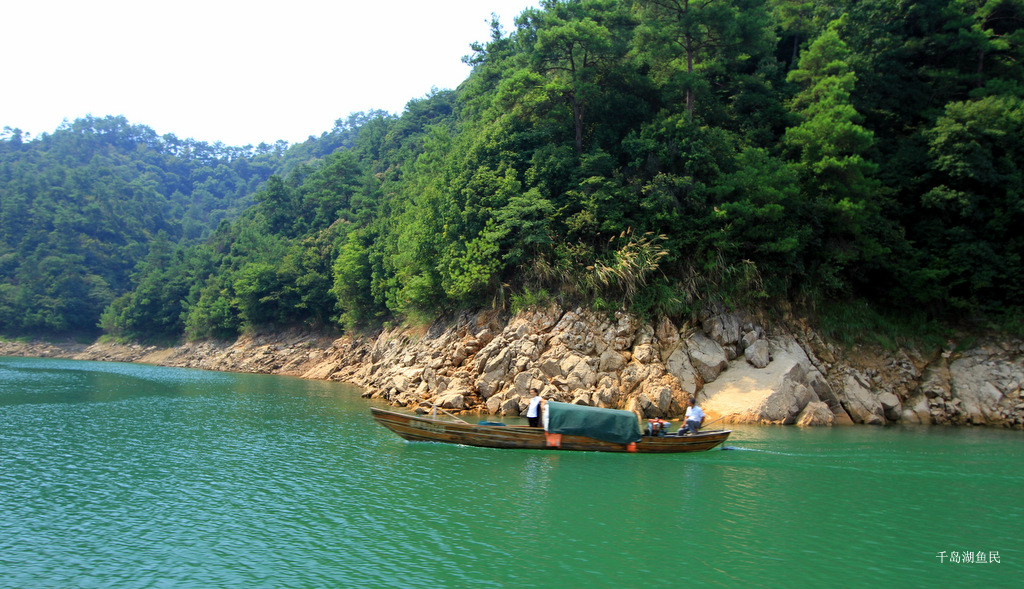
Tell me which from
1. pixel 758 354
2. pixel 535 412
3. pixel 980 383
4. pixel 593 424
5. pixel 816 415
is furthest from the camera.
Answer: pixel 980 383

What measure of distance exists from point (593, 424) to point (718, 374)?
9.65 metres

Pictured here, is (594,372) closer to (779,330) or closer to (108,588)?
(779,330)

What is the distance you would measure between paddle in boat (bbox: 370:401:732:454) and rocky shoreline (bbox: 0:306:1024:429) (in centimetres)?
550

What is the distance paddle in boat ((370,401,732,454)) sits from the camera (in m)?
17.8

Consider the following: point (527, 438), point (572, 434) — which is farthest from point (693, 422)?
point (527, 438)

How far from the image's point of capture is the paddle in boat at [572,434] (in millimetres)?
17766

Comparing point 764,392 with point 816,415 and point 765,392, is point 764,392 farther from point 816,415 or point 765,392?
point 816,415

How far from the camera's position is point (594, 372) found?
24.9 metres

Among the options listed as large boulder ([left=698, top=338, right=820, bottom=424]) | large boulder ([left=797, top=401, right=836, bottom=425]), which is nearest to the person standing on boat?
large boulder ([left=698, top=338, right=820, bottom=424])

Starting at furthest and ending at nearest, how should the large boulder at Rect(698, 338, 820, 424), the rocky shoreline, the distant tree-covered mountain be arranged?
the distant tree-covered mountain → the rocky shoreline → the large boulder at Rect(698, 338, 820, 424)

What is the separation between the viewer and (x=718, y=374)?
982 inches

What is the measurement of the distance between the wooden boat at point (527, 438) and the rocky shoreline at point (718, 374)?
4.89 meters

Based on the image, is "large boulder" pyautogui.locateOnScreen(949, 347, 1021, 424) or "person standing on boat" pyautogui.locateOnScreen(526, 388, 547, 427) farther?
"large boulder" pyautogui.locateOnScreen(949, 347, 1021, 424)

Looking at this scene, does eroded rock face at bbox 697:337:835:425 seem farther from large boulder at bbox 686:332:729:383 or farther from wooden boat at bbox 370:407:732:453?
wooden boat at bbox 370:407:732:453
